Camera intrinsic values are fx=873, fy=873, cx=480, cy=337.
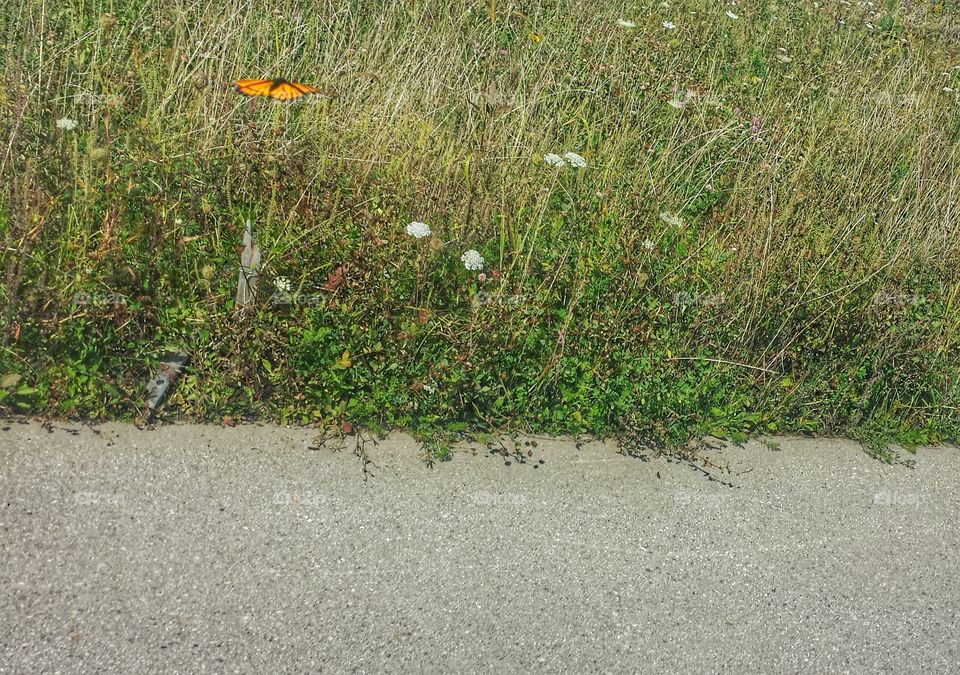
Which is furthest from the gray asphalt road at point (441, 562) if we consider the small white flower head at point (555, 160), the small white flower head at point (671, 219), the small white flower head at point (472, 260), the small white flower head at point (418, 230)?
the small white flower head at point (555, 160)

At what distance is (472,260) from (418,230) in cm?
27

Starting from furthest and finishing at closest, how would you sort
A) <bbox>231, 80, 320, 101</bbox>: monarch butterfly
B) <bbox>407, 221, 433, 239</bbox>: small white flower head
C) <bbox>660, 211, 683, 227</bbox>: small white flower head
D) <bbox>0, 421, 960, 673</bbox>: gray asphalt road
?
<bbox>660, 211, 683, 227</bbox>: small white flower head < <bbox>231, 80, 320, 101</bbox>: monarch butterfly < <bbox>407, 221, 433, 239</bbox>: small white flower head < <bbox>0, 421, 960, 673</bbox>: gray asphalt road

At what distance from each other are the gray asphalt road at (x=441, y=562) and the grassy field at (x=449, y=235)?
0.91 ft

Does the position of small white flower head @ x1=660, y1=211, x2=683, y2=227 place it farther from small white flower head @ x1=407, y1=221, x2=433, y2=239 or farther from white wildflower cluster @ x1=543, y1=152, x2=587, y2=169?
small white flower head @ x1=407, y1=221, x2=433, y2=239

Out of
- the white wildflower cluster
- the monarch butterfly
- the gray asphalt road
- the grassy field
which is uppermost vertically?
the monarch butterfly

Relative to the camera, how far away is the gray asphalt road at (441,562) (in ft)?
7.98

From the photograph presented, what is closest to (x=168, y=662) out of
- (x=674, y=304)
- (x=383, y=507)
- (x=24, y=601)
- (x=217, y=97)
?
(x=24, y=601)

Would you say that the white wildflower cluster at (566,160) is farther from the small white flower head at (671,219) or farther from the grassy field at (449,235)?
the small white flower head at (671,219)

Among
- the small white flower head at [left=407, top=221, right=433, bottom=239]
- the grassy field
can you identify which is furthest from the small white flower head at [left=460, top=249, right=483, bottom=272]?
the small white flower head at [left=407, top=221, right=433, bottom=239]

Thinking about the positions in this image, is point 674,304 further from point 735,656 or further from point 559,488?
point 735,656

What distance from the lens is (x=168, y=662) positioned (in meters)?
2.30

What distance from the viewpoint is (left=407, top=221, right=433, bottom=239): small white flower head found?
373cm

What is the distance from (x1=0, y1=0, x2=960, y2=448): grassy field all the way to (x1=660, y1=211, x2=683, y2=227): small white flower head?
0.05 metres

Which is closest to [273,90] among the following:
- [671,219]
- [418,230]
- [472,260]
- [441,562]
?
[418,230]
